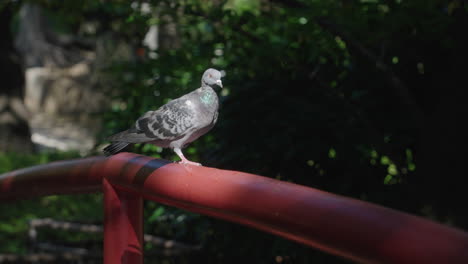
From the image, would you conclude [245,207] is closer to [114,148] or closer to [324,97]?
[114,148]

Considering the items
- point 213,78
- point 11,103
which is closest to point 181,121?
point 213,78

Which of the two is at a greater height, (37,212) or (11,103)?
(37,212)

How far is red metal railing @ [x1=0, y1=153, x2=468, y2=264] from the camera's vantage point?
0.89 meters

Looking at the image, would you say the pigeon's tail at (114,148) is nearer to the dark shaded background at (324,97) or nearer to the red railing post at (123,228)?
the red railing post at (123,228)

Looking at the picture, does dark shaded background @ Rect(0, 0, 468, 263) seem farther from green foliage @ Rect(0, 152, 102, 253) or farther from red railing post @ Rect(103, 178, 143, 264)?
green foliage @ Rect(0, 152, 102, 253)

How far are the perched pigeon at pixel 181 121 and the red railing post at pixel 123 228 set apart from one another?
1.04 ft

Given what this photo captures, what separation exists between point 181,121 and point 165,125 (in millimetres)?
85

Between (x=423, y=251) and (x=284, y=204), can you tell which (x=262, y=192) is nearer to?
(x=284, y=204)

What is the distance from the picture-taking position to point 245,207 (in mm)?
1309

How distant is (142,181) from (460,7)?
2.35 metres

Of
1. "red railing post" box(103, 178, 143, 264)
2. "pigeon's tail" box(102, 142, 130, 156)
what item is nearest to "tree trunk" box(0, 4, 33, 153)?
"pigeon's tail" box(102, 142, 130, 156)

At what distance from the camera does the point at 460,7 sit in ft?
10.8

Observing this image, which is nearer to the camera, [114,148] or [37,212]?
[114,148]

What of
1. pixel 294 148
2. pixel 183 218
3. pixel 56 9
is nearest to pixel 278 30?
pixel 294 148
